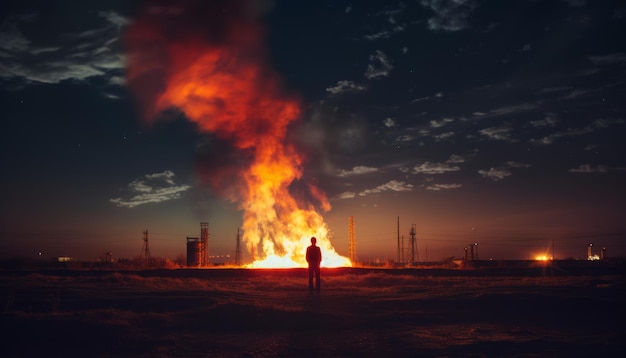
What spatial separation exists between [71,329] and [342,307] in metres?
7.01

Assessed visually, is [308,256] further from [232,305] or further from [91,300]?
[91,300]

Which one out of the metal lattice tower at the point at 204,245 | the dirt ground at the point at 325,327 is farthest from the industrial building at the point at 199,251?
the dirt ground at the point at 325,327

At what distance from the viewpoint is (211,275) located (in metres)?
34.5

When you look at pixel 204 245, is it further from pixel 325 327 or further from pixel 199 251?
pixel 325 327

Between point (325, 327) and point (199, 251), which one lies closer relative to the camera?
point (325, 327)

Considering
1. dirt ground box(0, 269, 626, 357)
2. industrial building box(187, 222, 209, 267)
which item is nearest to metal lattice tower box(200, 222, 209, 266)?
industrial building box(187, 222, 209, 267)

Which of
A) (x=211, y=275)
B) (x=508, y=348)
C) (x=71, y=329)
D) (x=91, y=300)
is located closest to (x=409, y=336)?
(x=508, y=348)

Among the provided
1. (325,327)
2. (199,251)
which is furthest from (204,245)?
(325,327)

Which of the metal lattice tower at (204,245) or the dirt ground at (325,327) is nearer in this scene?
the dirt ground at (325,327)

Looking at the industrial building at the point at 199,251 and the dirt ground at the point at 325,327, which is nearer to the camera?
the dirt ground at the point at 325,327

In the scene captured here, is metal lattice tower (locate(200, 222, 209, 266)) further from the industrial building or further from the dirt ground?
the dirt ground

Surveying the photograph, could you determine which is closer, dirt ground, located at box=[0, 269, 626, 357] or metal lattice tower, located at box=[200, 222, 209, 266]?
dirt ground, located at box=[0, 269, 626, 357]

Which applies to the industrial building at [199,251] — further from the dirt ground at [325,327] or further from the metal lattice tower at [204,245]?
the dirt ground at [325,327]

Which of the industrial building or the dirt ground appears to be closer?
the dirt ground
